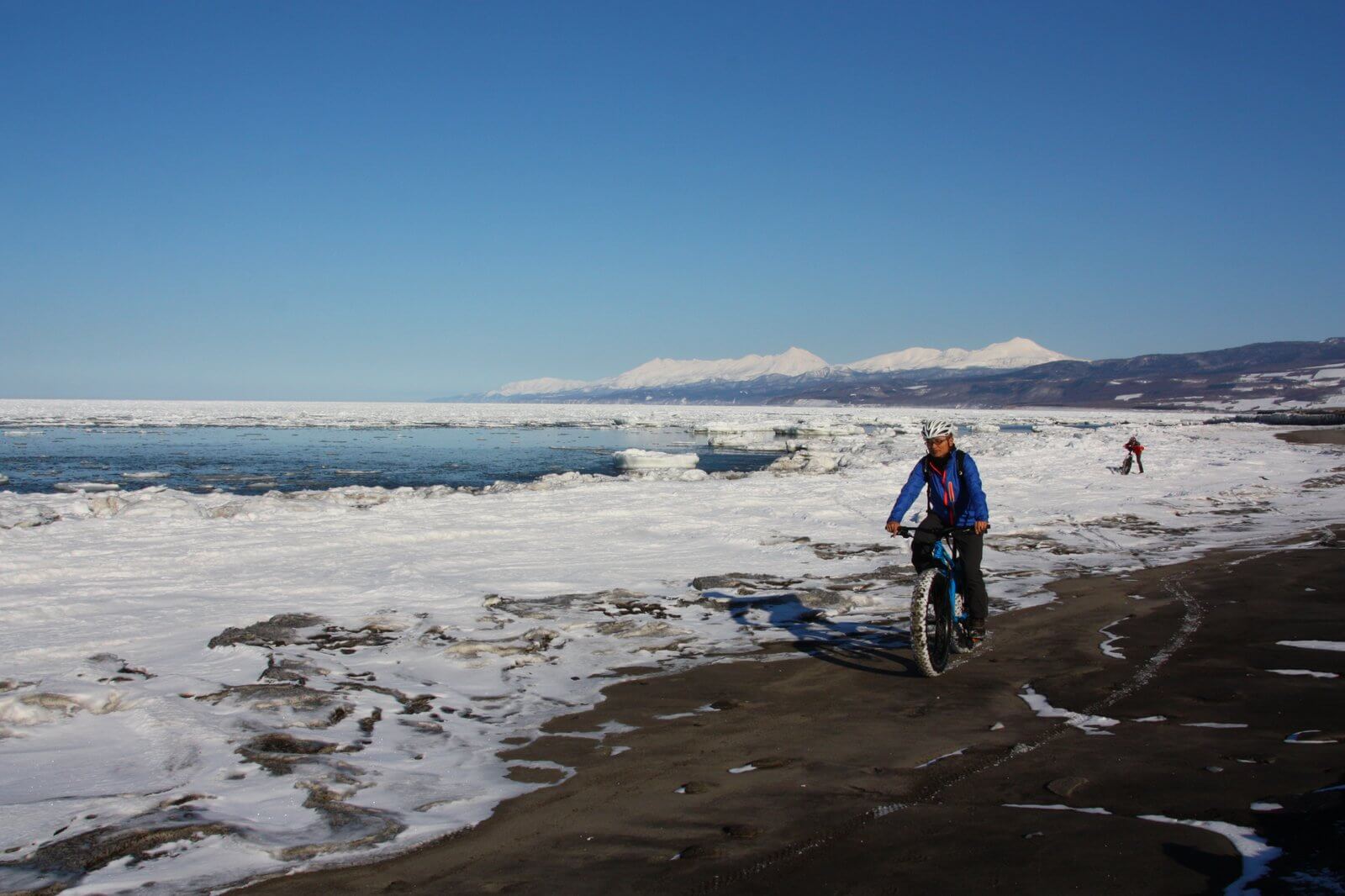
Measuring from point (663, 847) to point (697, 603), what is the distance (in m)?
5.14

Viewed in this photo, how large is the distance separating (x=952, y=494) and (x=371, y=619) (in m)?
5.21

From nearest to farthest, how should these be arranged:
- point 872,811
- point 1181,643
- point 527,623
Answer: point 872,811
point 1181,643
point 527,623

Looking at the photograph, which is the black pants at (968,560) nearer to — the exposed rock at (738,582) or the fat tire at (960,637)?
the fat tire at (960,637)

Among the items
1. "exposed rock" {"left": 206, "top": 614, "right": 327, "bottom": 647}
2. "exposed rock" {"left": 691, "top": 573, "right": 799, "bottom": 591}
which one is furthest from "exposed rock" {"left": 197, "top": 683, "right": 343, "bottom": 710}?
"exposed rock" {"left": 691, "top": 573, "right": 799, "bottom": 591}

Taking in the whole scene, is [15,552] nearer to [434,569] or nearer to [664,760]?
[434,569]

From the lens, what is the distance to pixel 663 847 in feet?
11.1

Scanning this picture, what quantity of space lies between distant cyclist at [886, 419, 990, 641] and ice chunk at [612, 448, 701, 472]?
24.4 metres

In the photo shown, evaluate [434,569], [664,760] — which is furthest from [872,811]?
[434,569]

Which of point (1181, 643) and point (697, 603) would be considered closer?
point (1181, 643)

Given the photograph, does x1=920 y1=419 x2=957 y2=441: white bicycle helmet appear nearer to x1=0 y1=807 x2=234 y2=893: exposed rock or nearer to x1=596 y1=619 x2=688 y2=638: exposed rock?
x1=596 y1=619 x2=688 y2=638: exposed rock

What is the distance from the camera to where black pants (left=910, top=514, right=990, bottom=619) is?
20.5 feet

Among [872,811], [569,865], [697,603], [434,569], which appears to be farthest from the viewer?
[434,569]

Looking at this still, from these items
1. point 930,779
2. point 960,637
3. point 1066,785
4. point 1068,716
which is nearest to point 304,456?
point 960,637

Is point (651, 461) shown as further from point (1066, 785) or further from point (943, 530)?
point (1066, 785)
